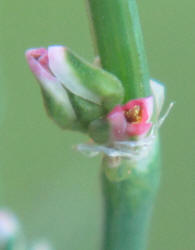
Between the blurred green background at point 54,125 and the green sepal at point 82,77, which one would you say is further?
the blurred green background at point 54,125

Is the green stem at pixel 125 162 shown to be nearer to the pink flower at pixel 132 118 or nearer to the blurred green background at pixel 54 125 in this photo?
the pink flower at pixel 132 118

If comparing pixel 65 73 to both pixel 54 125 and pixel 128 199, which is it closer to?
pixel 128 199

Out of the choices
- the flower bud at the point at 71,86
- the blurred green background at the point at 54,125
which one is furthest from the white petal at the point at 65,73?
the blurred green background at the point at 54,125

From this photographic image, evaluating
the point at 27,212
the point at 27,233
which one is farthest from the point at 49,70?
the point at 27,212

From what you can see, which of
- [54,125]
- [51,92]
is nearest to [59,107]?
[51,92]

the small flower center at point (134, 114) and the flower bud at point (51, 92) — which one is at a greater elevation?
the flower bud at point (51, 92)

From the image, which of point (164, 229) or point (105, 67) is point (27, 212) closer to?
point (164, 229)

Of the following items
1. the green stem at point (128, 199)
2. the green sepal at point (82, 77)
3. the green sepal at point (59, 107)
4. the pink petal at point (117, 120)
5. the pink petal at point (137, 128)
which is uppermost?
the green sepal at point (82, 77)
